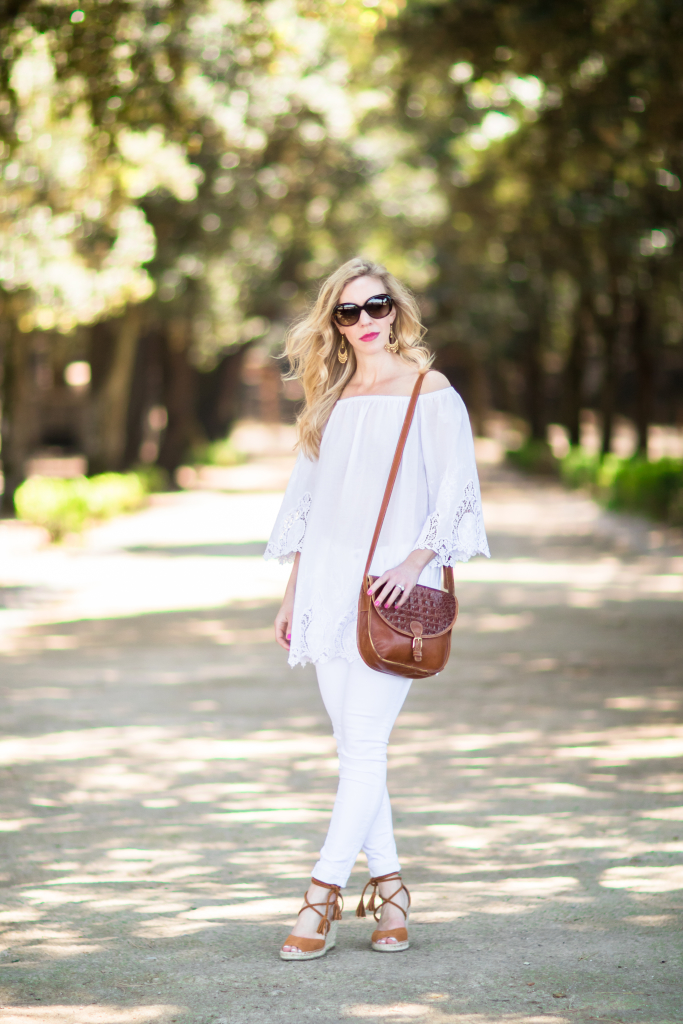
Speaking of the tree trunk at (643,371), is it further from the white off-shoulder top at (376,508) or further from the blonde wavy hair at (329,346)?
the white off-shoulder top at (376,508)

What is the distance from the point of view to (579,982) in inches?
140

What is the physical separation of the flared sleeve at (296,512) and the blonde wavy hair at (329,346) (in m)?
0.06

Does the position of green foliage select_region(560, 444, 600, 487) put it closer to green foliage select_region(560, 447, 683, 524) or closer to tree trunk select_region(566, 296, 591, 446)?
green foliage select_region(560, 447, 683, 524)

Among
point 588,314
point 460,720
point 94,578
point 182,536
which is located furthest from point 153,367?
point 460,720

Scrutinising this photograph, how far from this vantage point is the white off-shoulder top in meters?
3.82

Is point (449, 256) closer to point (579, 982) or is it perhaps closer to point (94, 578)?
point (94, 578)

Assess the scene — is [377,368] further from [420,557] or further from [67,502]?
[67,502]

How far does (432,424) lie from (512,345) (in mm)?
37845

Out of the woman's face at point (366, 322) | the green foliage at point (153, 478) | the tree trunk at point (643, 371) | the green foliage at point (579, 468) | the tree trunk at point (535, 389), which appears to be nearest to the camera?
the woman's face at point (366, 322)

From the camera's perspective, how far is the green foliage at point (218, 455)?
3709 centimetres

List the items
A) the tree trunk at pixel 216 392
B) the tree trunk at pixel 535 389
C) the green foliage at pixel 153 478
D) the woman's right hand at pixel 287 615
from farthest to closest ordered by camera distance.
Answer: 1. the tree trunk at pixel 216 392
2. the tree trunk at pixel 535 389
3. the green foliage at pixel 153 478
4. the woman's right hand at pixel 287 615

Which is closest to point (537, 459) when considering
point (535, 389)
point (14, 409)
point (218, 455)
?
point (535, 389)

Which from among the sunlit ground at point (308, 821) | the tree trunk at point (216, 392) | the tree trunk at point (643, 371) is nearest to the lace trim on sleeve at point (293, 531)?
the sunlit ground at point (308, 821)

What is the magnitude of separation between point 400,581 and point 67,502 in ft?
49.5
